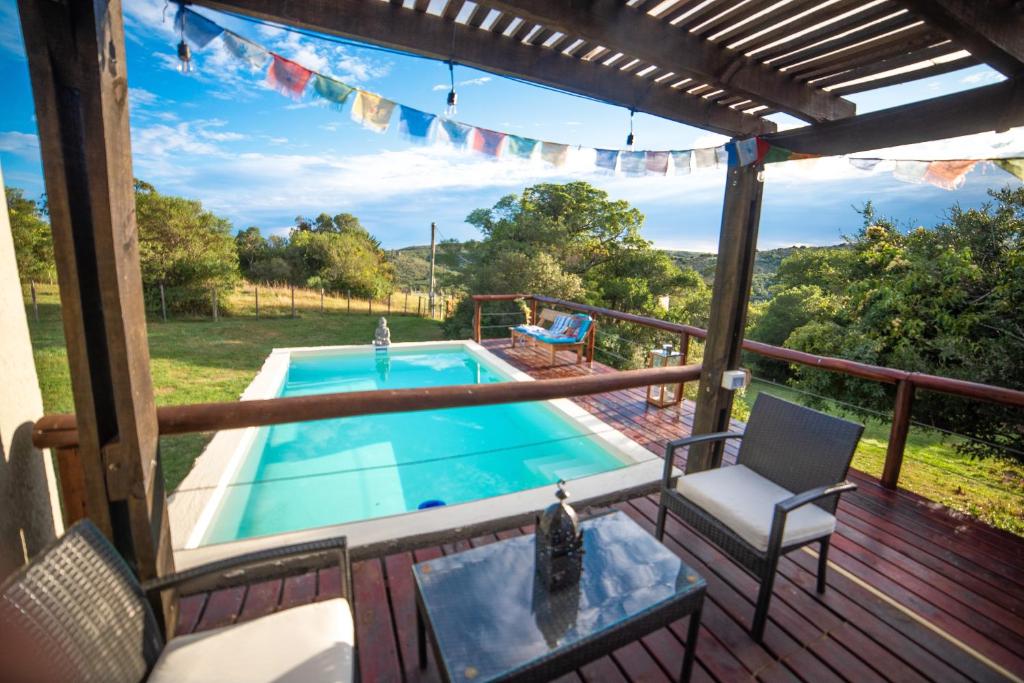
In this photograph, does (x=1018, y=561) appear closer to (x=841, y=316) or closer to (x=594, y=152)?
(x=594, y=152)

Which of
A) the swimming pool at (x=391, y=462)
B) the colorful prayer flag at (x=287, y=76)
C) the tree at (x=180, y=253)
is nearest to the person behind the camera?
the colorful prayer flag at (x=287, y=76)

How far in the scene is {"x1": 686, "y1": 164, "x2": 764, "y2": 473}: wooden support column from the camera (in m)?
2.34

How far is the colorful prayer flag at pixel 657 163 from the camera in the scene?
9.32 feet

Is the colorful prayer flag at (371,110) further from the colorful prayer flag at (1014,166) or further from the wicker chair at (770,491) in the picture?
the colorful prayer flag at (1014,166)

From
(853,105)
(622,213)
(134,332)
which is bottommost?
(134,332)

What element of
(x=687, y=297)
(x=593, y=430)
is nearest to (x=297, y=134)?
(x=687, y=297)

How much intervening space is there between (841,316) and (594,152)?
10.1 metres

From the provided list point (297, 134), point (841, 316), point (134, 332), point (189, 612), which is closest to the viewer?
point (134, 332)

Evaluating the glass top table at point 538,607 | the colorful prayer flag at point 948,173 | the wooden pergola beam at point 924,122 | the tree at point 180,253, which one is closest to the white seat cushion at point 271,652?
the glass top table at point 538,607

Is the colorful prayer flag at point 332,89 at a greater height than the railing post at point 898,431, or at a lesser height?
greater

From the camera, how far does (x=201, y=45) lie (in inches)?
70.4

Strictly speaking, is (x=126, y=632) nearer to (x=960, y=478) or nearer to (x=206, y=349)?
(x=960, y=478)

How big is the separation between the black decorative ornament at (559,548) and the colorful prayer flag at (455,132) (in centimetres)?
199

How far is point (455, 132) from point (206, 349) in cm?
910
